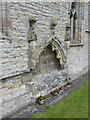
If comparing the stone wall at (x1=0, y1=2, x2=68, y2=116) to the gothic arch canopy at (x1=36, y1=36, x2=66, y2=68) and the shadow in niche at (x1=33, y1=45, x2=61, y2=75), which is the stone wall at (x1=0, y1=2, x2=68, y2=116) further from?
the shadow in niche at (x1=33, y1=45, x2=61, y2=75)

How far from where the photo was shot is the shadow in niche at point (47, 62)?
20.5 feet

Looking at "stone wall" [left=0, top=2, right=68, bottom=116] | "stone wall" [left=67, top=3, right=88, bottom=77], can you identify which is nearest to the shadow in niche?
"stone wall" [left=0, top=2, right=68, bottom=116]

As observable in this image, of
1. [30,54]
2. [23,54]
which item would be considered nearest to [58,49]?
[30,54]

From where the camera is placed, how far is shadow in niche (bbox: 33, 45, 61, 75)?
6254 mm

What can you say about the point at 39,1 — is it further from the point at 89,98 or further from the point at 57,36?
the point at 89,98

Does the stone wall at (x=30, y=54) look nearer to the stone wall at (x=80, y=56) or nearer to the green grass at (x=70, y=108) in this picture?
the stone wall at (x=80, y=56)

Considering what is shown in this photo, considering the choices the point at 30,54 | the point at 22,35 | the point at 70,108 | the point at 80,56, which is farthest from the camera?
the point at 80,56

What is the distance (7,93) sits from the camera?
462 cm

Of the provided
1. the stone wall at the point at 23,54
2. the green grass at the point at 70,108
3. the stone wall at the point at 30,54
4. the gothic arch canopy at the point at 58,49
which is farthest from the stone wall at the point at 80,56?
the green grass at the point at 70,108

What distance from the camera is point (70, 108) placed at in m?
5.12

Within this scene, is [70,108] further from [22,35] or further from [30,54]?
[22,35]

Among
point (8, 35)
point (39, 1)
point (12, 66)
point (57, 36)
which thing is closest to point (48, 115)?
point (12, 66)

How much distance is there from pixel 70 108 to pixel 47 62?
2.41m

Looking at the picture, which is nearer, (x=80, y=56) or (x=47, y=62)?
(x=47, y=62)
